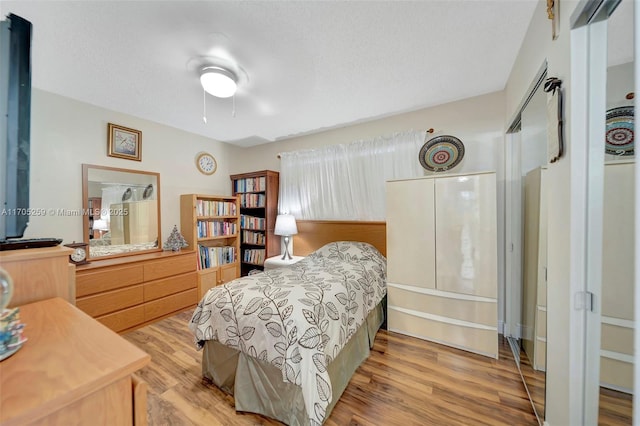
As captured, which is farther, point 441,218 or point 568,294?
point 441,218

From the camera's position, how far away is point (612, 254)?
0.84m

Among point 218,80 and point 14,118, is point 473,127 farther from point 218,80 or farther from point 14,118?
point 14,118

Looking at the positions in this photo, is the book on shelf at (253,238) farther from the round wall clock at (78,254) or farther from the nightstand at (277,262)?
the round wall clock at (78,254)

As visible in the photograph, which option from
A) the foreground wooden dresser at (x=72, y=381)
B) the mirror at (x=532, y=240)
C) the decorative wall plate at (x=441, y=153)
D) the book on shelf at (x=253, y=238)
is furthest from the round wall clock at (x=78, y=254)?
the mirror at (x=532, y=240)

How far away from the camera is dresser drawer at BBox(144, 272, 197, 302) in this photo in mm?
2626

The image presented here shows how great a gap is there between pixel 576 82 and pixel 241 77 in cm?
214

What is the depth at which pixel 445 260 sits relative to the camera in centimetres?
216

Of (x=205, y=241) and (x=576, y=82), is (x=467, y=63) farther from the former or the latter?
(x=205, y=241)

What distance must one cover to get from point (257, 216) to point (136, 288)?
1.91 m

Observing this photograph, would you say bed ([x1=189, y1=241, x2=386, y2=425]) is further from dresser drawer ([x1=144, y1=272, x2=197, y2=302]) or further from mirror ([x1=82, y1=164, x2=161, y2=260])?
mirror ([x1=82, y1=164, x2=161, y2=260])

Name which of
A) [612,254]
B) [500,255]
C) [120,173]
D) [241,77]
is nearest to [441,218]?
[500,255]

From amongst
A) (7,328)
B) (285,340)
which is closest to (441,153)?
(285,340)

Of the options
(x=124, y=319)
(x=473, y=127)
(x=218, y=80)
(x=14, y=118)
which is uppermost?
(x=218, y=80)

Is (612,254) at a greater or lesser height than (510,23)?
lesser
